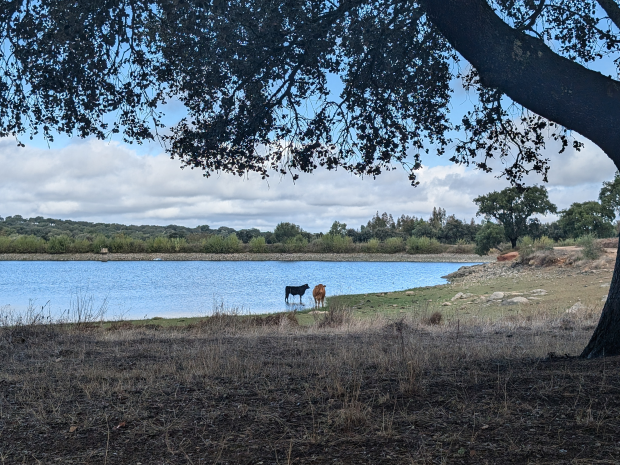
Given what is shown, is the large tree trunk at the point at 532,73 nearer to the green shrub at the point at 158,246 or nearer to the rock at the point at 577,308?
the rock at the point at 577,308

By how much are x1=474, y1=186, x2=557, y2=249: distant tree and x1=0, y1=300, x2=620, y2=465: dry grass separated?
154 feet

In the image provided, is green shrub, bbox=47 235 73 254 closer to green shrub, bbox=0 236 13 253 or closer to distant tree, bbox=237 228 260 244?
green shrub, bbox=0 236 13 253

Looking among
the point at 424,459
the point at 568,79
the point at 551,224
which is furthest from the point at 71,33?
the point at 551,224

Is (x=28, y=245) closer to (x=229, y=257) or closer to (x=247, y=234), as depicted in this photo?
(x=229, y=257)

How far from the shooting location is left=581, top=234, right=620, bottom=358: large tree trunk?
6.59m

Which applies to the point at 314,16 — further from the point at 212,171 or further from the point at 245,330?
the point at 245,330

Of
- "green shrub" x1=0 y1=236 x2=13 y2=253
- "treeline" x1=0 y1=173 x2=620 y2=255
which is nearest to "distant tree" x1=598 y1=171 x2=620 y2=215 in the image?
"treeline" x1=0 y1=173 x2=620 y2=255

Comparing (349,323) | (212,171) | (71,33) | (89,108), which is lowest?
(349,323)

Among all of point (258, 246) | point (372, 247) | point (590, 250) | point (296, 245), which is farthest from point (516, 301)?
point (258, 246)

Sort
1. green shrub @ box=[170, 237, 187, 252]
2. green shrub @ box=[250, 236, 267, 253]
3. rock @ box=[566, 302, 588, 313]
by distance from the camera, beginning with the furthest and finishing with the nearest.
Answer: green shrub @ box=[250, 236, 267, 253] → green shrub @ box=[170, 237, 187, 252] → rock @ box=[566, 302, 588, 313]

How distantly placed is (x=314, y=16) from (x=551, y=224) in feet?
Answer: 229

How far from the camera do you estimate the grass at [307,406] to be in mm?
3645

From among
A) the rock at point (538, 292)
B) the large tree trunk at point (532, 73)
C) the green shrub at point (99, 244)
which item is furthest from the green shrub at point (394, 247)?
the large tree trunk at point (532, 73)

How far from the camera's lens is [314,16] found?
25.2 feet
